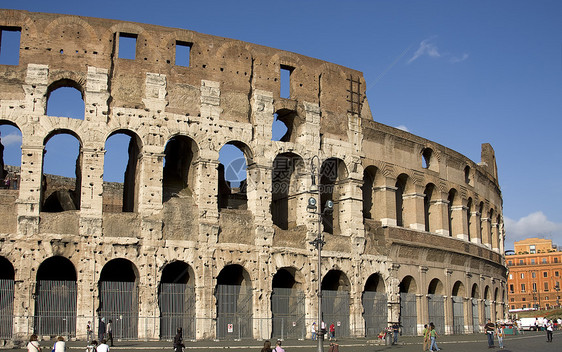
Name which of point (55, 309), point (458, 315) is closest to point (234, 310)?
point (55, 309)

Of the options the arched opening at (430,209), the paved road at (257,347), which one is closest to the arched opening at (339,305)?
the paved road at (257,347)

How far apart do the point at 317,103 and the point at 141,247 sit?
961 cm

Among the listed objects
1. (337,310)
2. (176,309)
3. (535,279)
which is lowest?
(337,310)

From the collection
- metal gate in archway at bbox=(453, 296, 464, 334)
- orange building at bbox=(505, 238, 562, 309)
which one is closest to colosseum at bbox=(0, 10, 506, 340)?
metal gate in archway at bbox=(453, 296, 464, 334)

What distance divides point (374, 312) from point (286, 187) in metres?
6.38

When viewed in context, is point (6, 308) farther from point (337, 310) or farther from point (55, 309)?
Result: point (337, 310)

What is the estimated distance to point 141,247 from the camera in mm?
23703

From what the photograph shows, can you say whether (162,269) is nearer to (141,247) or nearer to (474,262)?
(141,247)

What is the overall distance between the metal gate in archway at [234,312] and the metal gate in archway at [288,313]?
1126mm

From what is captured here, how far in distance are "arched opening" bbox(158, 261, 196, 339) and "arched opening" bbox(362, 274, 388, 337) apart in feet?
26.2

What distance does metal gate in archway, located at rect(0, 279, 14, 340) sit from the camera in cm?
2170

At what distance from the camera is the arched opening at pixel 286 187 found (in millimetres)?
28406

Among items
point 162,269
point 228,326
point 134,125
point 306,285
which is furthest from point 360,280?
point 134,125

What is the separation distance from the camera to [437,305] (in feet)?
108
